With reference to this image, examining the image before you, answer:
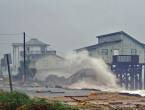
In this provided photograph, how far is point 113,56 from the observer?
4453cm

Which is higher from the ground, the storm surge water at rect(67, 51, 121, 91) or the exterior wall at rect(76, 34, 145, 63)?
the exterior wall at rect(76, 34, 145, 63)

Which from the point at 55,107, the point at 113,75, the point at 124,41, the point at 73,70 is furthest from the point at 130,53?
the point at 55,107

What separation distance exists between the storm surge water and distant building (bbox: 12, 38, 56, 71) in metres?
19.7

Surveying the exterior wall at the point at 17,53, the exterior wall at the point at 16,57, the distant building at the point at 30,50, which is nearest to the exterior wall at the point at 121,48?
the distant building at the point at 30,50

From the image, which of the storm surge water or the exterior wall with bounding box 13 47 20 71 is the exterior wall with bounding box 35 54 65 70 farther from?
the exterior wall with bounding box 13 47 20 71

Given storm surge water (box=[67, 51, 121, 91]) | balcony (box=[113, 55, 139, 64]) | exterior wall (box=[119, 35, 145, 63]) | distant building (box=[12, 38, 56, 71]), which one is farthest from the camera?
distant building (box=[12, 38, 56, 71])

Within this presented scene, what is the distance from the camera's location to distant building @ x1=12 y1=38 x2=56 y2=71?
221 feet

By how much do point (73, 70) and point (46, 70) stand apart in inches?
289

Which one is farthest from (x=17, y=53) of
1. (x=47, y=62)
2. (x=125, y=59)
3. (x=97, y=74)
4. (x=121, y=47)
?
(x=125, y=59)

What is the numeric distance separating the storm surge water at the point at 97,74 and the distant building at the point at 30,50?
19670 mm

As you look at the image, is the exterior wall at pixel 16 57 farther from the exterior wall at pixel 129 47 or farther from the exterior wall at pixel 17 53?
the exterior wall at pixel 129 47

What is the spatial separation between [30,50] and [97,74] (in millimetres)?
26638

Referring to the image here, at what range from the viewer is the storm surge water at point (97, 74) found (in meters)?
42.3

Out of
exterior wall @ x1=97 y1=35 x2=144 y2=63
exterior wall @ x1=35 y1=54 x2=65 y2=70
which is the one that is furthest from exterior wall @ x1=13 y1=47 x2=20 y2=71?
exterior wall @ x1=97 y1=35 x2=144 y2=63
